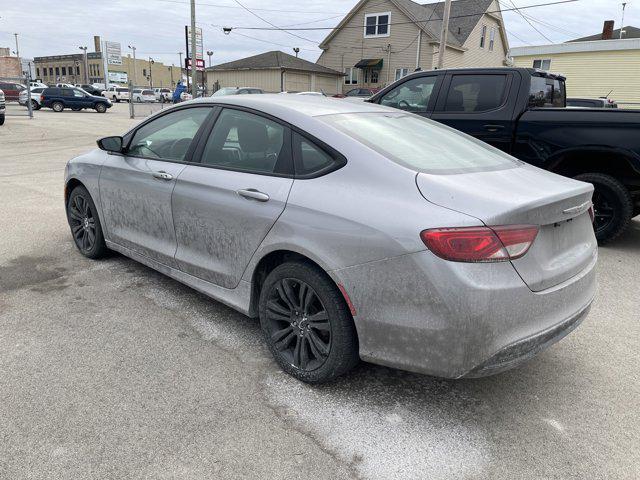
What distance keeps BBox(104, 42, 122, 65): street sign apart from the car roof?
318 feet

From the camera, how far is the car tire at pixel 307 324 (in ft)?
8.61

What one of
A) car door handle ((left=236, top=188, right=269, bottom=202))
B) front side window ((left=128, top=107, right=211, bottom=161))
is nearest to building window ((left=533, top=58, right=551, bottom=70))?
front side window ((left=128, top=107, right=211, bottom=161))

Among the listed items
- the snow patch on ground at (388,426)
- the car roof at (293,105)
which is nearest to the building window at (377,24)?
the car roof at (293,105)

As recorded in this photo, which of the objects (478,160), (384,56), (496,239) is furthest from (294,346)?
(384,56)

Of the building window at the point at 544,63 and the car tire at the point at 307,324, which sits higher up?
the building window at the point at 544,63

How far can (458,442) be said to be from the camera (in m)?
2.45

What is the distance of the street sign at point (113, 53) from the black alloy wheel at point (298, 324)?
97.9 metres

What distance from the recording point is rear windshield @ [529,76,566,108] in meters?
6.19

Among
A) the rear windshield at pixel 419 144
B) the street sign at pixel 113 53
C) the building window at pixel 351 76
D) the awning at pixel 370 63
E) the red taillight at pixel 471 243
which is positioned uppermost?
the street sign at pixel 113 53

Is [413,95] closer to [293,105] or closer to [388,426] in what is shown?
[293,105]

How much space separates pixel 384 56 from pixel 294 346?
114ft

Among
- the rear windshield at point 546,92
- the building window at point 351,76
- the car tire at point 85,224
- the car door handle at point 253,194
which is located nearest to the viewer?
the car door handle at point 253,194

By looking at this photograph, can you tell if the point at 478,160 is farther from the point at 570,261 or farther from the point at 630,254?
the point at 630,254

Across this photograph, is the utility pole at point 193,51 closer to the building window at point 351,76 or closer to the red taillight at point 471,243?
the building window at point 351,76
